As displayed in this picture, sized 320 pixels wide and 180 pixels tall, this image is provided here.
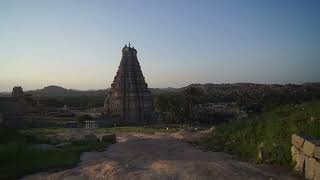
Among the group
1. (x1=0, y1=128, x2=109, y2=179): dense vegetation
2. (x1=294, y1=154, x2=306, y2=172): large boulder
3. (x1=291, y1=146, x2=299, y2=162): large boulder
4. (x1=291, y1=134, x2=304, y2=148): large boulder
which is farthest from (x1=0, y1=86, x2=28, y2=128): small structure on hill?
(x1=294, y1=154, x2=306, y2=172): large boulder

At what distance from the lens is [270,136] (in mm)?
15961

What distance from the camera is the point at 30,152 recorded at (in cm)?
1686

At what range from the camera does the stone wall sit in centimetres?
1112

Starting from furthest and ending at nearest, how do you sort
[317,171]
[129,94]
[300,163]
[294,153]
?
[129,94], [294,153], [300,163], [317,171]

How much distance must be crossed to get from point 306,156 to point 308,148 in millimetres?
346

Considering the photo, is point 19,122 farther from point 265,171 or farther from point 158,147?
point 265,171

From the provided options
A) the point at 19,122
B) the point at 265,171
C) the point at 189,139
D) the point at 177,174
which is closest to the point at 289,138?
the point at 265,171

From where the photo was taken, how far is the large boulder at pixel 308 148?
37.2 ft

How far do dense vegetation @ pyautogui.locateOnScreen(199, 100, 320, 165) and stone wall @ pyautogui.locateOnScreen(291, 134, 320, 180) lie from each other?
2.31 ft

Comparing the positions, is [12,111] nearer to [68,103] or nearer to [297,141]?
[297,141]

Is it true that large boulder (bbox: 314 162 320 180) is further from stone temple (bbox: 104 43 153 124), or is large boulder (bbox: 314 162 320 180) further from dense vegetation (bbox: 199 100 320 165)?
stone temple (bbox: 104 43 153 124)

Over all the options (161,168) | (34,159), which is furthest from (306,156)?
(34,159)

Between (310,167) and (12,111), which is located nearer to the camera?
(310,167)

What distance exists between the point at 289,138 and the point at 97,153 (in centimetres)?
810
